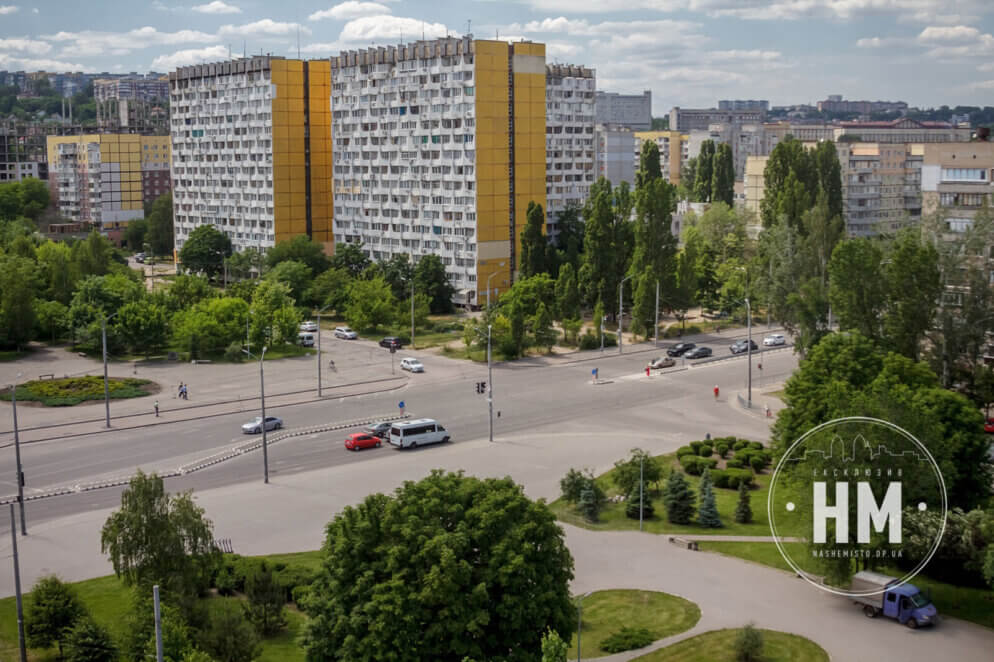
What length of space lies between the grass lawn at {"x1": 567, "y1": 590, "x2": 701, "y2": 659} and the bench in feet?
15.9

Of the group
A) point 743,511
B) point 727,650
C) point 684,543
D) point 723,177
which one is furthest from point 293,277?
point 727,650

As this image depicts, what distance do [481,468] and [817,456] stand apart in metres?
18.5

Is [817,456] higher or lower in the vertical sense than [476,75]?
lower

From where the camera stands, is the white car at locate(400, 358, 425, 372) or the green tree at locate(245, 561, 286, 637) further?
the white car at locate(400, 358, 425, 372)

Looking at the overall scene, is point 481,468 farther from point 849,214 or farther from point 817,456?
point 849,214

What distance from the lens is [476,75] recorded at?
95.2 meters

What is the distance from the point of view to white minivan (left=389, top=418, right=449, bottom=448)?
53344 mm

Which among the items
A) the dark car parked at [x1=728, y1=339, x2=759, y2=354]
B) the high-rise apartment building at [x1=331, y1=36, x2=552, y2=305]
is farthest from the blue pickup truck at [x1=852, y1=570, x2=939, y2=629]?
the high-rise apartment building at [x1=331, y1=36, x2=552, y2=305]

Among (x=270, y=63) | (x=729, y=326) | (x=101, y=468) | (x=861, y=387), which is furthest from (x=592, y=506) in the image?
(x=270, y=63)

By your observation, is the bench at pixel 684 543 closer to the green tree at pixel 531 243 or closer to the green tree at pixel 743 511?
the green tree at pixel 743 511

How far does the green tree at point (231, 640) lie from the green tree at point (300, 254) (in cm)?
7444

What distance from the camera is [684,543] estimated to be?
39531 millimetres

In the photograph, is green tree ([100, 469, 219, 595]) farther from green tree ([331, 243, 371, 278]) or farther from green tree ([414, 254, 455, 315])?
green tree ([331, 243, 371, 278])

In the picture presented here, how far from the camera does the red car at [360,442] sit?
53.2m
